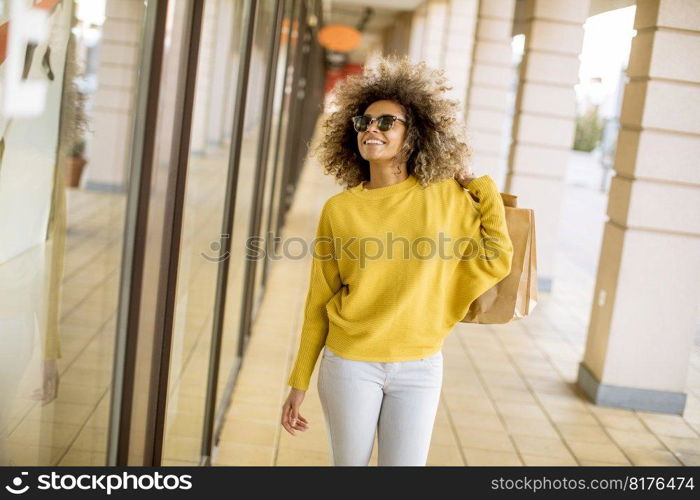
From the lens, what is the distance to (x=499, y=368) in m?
6.00

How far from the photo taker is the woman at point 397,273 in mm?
2168

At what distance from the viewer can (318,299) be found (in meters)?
2.31

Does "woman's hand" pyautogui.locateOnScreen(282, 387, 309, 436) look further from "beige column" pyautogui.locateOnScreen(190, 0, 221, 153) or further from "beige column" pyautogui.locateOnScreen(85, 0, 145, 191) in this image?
"beige column" pyautogui.locateOnScreen(85, 0, 145, 191)

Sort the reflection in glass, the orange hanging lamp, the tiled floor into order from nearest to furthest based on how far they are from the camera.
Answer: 1. the reflection in glass
2. the tiled floor
3. the orange hanging lamp

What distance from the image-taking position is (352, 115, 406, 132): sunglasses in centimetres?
227

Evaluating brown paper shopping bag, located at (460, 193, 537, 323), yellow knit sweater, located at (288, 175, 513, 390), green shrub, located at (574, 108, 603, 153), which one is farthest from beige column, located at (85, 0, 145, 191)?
green shrub, located at (574, 108, 603, 153)

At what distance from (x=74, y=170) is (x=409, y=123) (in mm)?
1123

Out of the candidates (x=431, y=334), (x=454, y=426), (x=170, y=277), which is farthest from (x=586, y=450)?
(x=170, y=277)

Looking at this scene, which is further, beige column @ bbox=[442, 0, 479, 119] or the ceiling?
the ceiling

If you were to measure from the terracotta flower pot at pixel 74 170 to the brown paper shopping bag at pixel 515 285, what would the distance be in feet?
4.07

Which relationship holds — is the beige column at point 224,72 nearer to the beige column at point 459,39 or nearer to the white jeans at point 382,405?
the white jeans at point 382,405

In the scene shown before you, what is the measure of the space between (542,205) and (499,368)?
3.23 metres

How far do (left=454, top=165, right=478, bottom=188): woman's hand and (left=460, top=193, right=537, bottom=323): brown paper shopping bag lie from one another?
0.42ft
